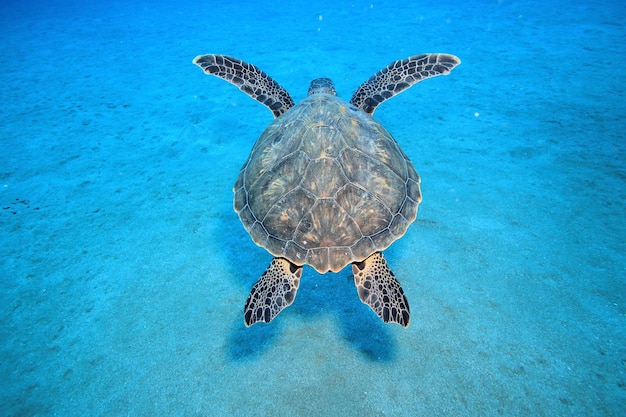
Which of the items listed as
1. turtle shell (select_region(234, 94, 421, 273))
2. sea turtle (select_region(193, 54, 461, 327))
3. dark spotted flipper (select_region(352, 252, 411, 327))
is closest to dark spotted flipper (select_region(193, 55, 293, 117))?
sea turtle (select_region(193, 54, 461, 327))

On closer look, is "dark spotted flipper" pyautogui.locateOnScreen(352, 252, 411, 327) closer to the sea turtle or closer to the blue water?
the sea turtle

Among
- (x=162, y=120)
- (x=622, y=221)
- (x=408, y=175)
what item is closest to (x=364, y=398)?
(x=408, y=175)

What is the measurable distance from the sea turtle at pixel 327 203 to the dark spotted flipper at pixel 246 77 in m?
1.17

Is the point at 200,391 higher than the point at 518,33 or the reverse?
the reverse

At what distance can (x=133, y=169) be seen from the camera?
526cm

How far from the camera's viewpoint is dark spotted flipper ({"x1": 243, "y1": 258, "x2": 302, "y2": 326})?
217 centimetres

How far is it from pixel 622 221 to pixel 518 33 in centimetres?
875

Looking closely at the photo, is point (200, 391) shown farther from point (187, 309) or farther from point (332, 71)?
point (332, 71)

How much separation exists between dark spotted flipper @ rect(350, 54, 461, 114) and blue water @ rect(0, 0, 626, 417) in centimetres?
163

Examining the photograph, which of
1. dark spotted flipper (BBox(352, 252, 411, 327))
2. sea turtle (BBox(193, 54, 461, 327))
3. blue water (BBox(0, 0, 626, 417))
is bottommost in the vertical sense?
blue water (BBox(0, 0, 626, 417))

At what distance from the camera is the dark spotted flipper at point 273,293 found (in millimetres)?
2172

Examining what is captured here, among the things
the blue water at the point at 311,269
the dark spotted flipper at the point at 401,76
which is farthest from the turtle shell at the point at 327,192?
the blue water at the point at 311,269

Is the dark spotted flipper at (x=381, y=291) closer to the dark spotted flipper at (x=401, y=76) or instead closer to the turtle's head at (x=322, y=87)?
the dark spotted flipper at (x=401, y=76)

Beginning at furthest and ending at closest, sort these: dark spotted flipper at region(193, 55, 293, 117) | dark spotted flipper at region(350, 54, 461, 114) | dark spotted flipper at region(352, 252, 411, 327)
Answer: dark spotted flipper at region(193, 55, 293, 117) < dark spotted flipper at region(350, 54, 461, 114) < dark spotted flipper at region(352, 252, 411, 327)
